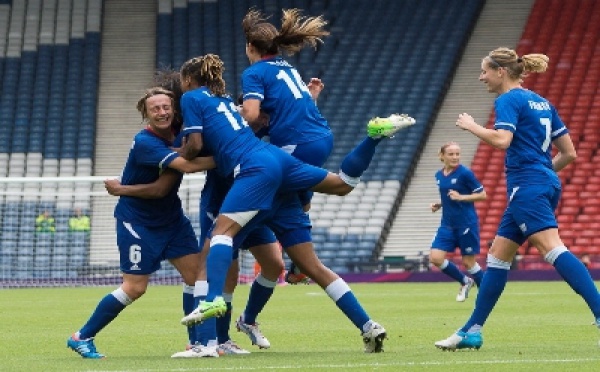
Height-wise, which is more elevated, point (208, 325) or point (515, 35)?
point (208, 325)

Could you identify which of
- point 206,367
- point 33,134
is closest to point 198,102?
point 206,367

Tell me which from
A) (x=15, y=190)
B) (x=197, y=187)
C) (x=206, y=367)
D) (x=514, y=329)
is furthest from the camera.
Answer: (x=15, y=190)

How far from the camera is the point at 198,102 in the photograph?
8281 mm

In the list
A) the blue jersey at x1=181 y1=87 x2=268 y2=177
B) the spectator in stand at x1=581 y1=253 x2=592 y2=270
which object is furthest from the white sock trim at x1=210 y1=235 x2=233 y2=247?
the spectator in stand at x1=581 y1=253 x2=592 y2=270

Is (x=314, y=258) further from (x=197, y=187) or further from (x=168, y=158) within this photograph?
(x=197, y=187)

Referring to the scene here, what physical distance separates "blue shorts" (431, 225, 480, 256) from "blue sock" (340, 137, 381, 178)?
963cm

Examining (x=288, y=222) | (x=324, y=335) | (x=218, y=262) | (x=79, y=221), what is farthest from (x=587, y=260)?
(x=218, y=262)

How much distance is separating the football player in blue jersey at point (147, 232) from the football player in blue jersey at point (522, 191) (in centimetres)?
183

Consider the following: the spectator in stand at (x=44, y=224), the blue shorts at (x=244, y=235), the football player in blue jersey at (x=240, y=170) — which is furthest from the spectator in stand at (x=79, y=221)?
the football player in blue jersey at (x=240, y=170)

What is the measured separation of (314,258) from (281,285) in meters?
16.5

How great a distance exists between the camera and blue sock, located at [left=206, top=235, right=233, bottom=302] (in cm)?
802

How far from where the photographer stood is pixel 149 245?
8672 mm

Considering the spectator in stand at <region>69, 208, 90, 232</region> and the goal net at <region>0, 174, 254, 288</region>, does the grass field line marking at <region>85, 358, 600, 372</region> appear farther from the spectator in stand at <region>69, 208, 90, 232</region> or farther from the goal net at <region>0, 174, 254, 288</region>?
the spectator in stand at <region>69, 208, 90, 232</region>

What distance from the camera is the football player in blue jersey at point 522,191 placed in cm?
867
